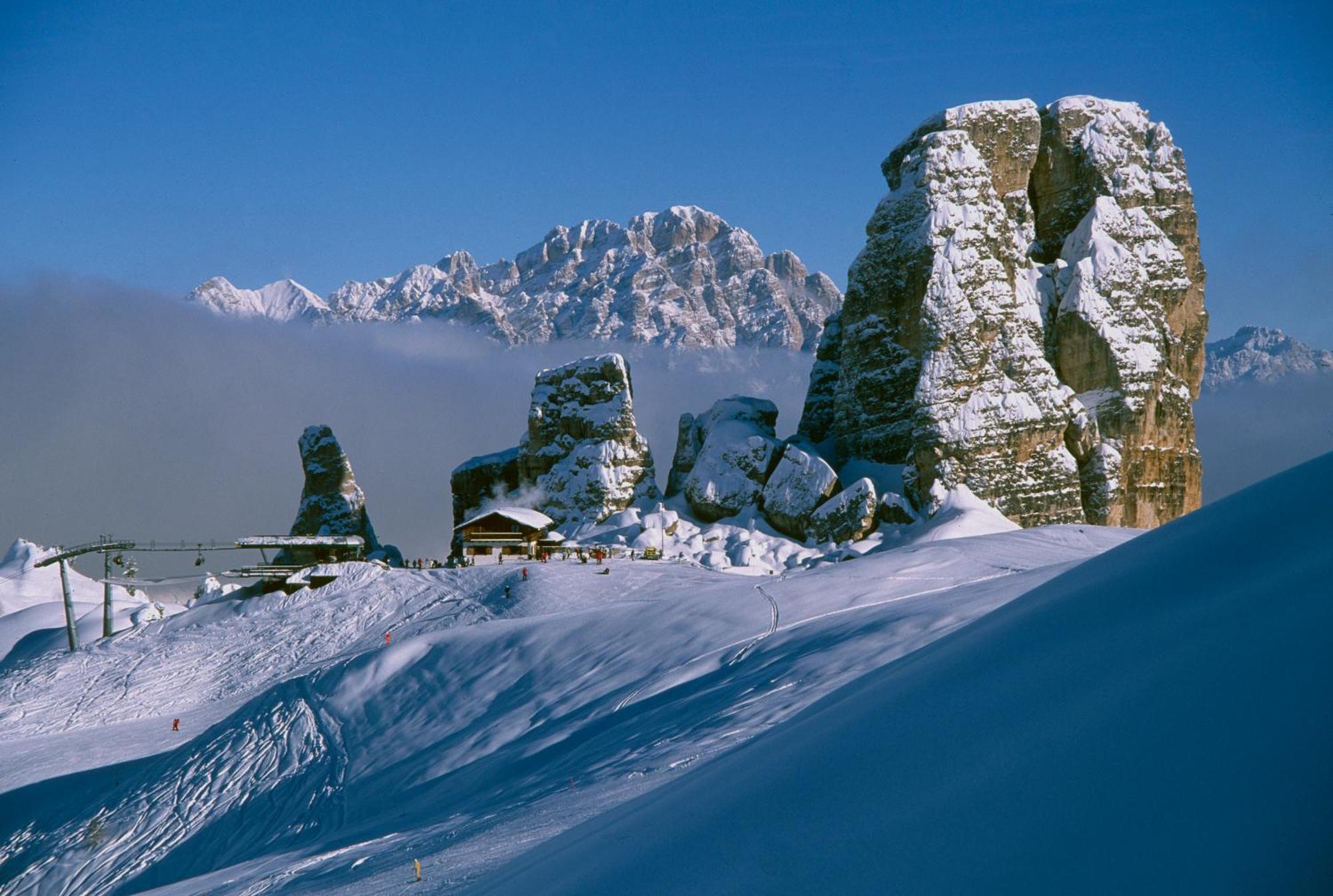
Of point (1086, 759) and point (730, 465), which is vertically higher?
point (730, 465)

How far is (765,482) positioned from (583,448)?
11456mm

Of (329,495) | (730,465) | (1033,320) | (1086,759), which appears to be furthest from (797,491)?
(1086,759)

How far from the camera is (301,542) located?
5691 centimetres

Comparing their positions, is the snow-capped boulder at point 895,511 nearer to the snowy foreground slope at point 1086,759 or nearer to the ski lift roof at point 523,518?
the ski lift roof at point 523,518

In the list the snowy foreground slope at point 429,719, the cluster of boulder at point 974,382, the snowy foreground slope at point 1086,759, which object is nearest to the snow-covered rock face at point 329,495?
the cluster of boulder at point 974,382

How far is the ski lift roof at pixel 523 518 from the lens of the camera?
58719mm

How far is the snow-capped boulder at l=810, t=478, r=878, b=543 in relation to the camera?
56.6 metres

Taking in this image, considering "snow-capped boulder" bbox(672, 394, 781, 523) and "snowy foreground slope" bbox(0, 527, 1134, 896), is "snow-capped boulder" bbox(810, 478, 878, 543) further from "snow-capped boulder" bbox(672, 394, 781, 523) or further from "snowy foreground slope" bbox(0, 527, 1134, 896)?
"snowy foreground slope" bbox(0, 527, 1134, 896)

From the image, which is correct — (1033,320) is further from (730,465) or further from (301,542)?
(301,542)

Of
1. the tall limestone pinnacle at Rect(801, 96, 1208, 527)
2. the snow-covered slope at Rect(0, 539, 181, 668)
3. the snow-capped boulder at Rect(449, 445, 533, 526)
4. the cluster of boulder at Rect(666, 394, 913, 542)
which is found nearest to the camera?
the snow-covered slope at Rect(0, 539, 181, 668)

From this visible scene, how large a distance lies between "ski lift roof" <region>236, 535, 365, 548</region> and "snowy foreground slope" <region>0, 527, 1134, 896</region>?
1350 centimetres

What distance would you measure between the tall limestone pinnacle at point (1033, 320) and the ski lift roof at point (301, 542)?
29715mm

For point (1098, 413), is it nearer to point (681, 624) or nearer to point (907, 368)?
point (907, 368)

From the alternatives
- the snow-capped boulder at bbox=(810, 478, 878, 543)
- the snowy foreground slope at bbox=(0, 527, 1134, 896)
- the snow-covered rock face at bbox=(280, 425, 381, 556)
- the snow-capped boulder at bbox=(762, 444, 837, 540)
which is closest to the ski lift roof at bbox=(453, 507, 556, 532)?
the snow-covered rock face at bbox=(280, 425, 381, 556)
